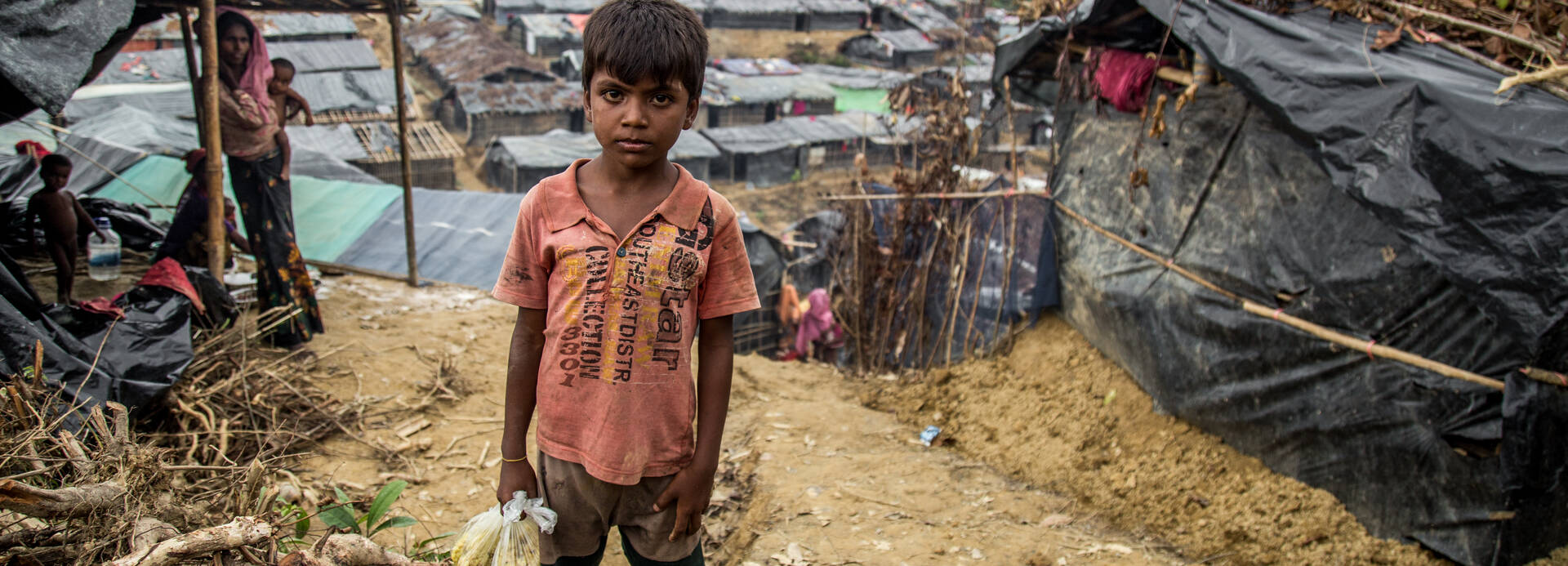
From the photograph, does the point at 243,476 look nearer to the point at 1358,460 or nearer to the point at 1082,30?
the point at 1358,460

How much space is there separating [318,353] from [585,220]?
3672mm

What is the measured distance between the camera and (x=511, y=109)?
20562 millimetres

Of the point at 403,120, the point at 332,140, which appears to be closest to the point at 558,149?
the point at 332,140

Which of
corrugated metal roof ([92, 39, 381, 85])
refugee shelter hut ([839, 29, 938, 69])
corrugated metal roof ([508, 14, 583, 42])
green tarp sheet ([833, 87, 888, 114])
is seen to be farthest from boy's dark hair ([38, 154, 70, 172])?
refugee shelter hut ([839, 29, 938, 69])

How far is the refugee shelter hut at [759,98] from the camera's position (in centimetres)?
2323

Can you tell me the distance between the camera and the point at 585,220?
1.57 m

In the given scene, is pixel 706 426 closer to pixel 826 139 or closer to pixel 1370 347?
pixel 1370 347

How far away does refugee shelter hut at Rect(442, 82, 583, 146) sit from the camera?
20531mm

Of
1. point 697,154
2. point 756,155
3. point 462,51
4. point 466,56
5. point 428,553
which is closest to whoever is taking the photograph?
point 428,553

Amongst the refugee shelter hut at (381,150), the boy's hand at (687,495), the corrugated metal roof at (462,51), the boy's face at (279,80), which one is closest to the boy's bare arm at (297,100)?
the boy's face at (279,80)

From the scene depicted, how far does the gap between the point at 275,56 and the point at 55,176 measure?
1772cm

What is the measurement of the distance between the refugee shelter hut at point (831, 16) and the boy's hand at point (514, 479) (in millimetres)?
31069

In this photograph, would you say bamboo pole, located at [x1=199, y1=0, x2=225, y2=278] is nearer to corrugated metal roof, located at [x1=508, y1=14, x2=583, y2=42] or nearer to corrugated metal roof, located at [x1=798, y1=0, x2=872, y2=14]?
corrugated metal roof, located at [x1=508, y1=14, x2=583, y2=42]

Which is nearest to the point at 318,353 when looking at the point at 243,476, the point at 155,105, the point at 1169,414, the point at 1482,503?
the point at 243,476
